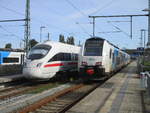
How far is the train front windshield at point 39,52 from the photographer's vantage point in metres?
15.2

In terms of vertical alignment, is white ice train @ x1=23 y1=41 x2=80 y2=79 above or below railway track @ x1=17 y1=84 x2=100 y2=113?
above

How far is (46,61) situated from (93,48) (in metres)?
3.34

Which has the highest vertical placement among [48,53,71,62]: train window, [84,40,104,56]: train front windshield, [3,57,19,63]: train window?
[84,40,104,56]: train front windshield

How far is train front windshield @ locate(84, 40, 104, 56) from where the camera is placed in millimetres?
15776

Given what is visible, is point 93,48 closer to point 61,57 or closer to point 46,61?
point 61,57

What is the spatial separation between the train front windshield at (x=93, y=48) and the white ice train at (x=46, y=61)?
6.67 feet

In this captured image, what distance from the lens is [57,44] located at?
54.8ft

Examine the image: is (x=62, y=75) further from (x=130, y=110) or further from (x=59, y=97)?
(x=130, y=110)

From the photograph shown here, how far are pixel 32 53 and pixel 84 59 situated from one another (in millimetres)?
3474

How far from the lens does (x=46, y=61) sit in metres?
15.1

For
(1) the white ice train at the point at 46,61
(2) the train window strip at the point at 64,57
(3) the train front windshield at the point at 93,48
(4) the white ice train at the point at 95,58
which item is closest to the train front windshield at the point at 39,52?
(1) the white ice train at the point at 46,61

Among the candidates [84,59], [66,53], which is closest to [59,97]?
[84,59]

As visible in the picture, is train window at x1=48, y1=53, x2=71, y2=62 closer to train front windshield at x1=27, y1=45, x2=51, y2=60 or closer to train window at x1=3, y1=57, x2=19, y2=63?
train front windshield at x1=27, y1=45, x2=51, y2=60

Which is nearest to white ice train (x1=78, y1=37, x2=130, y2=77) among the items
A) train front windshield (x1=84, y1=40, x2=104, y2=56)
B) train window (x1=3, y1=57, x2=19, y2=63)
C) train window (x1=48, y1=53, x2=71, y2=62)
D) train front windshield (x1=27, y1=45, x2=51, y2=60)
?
train front windshield (x1=84, y1=40, x2=104, y2=56)
